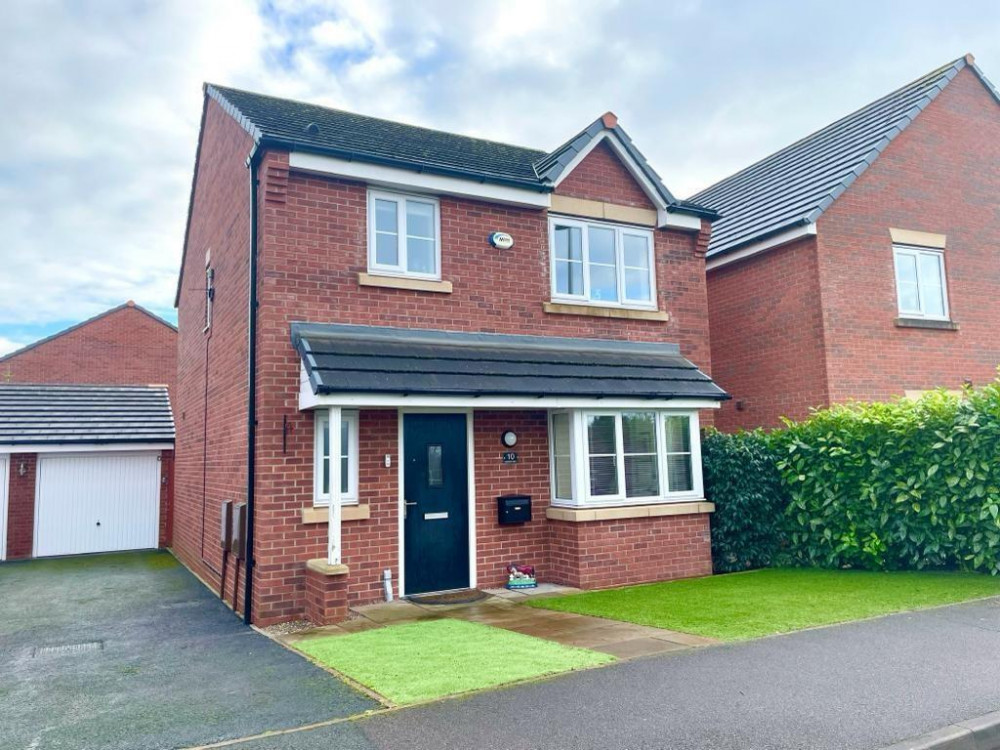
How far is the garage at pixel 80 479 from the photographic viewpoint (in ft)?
53.5

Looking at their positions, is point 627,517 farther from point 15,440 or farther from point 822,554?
point 15,440

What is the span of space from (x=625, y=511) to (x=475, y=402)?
2771 mm

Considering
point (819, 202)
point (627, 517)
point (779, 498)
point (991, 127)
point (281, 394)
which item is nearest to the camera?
point (281, 394)

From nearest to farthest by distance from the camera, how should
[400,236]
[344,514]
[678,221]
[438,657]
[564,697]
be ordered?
1. [564,697]
2. [438,657]
3. [344,514]
4. [400,236]
5. [678,221]

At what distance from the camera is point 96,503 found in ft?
55.9

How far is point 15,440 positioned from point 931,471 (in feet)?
56.9

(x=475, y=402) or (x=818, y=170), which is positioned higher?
(x=818, y=170)

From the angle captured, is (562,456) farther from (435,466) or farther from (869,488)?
(869,488)

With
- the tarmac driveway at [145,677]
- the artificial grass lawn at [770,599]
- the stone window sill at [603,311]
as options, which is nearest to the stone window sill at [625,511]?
the artificial grass lawn at [770,599]

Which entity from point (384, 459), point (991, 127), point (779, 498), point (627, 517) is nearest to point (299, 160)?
point (384, 459)

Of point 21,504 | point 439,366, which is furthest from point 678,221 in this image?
point 21,504

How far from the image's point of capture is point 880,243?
44.3 feet

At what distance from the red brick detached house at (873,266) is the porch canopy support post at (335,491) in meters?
8.45

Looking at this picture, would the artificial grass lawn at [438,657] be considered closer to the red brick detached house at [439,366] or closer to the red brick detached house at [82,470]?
the red brick detached house at [439,366]
